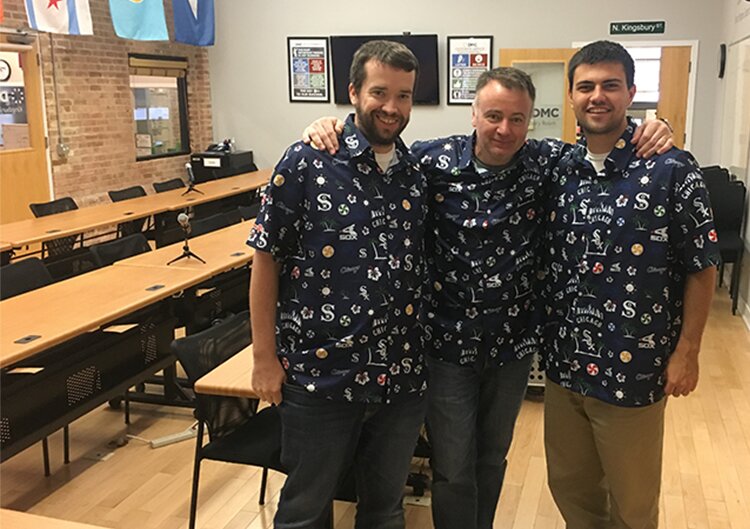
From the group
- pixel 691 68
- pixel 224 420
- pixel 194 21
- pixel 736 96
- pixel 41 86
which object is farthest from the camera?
pixel 194 21

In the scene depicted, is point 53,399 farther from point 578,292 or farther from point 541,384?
point 541,384

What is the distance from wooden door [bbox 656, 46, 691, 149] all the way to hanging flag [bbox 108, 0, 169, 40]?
5741 mm

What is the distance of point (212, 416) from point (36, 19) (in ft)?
17.5

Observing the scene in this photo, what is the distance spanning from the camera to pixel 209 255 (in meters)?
4.54

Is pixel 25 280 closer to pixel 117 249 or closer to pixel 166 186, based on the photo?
pixel 117 249

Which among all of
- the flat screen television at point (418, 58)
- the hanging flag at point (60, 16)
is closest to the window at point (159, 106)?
the hanging flag at point (60, 16)

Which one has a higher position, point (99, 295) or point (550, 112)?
point (550, 112)

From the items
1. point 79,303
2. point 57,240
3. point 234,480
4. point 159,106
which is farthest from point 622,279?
point 159,106

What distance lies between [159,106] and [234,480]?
23.9ft

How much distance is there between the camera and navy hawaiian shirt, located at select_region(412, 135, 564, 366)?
83.7 inches

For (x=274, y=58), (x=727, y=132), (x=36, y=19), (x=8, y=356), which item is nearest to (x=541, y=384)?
(x=8, y=356)

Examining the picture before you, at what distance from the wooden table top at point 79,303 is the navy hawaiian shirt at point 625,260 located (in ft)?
6.61

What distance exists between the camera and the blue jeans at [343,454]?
77.5 inches

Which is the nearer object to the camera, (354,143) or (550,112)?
(354,143)
